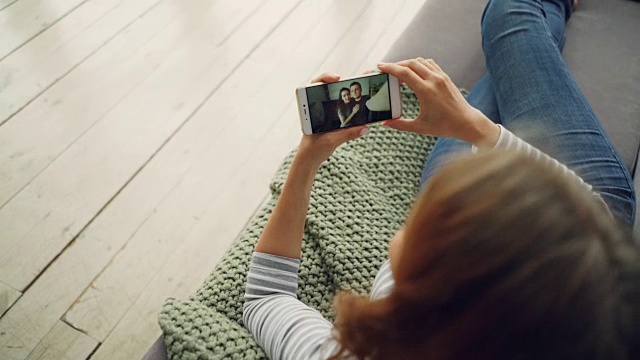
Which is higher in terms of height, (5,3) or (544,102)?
(5,3)

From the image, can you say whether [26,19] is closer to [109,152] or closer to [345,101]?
[109,152]

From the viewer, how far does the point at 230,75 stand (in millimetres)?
1547

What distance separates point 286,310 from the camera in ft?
2.19

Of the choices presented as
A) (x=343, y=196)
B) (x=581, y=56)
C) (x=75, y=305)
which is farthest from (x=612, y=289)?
(x=75, y=305)

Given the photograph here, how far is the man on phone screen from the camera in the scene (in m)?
0.73

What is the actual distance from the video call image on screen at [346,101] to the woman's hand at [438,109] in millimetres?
31

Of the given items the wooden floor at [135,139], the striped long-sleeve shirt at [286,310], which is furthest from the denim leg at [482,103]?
the wooden floor at [135,139]

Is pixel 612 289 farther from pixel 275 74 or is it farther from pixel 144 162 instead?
pixel 275 74

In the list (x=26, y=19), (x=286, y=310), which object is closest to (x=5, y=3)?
(x=26, y=19)

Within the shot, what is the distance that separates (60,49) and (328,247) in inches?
48.3

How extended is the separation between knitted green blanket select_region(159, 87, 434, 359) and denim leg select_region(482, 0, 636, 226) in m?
0.22

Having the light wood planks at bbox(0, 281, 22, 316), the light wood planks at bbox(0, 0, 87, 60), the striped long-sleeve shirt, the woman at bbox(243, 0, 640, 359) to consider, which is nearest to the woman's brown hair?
the woman at bbox(243, 0, 640, 359)

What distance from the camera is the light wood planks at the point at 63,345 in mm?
1019

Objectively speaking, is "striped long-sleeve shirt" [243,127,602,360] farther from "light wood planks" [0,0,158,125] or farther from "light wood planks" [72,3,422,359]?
"light wood planks" [0,0,158,125]
